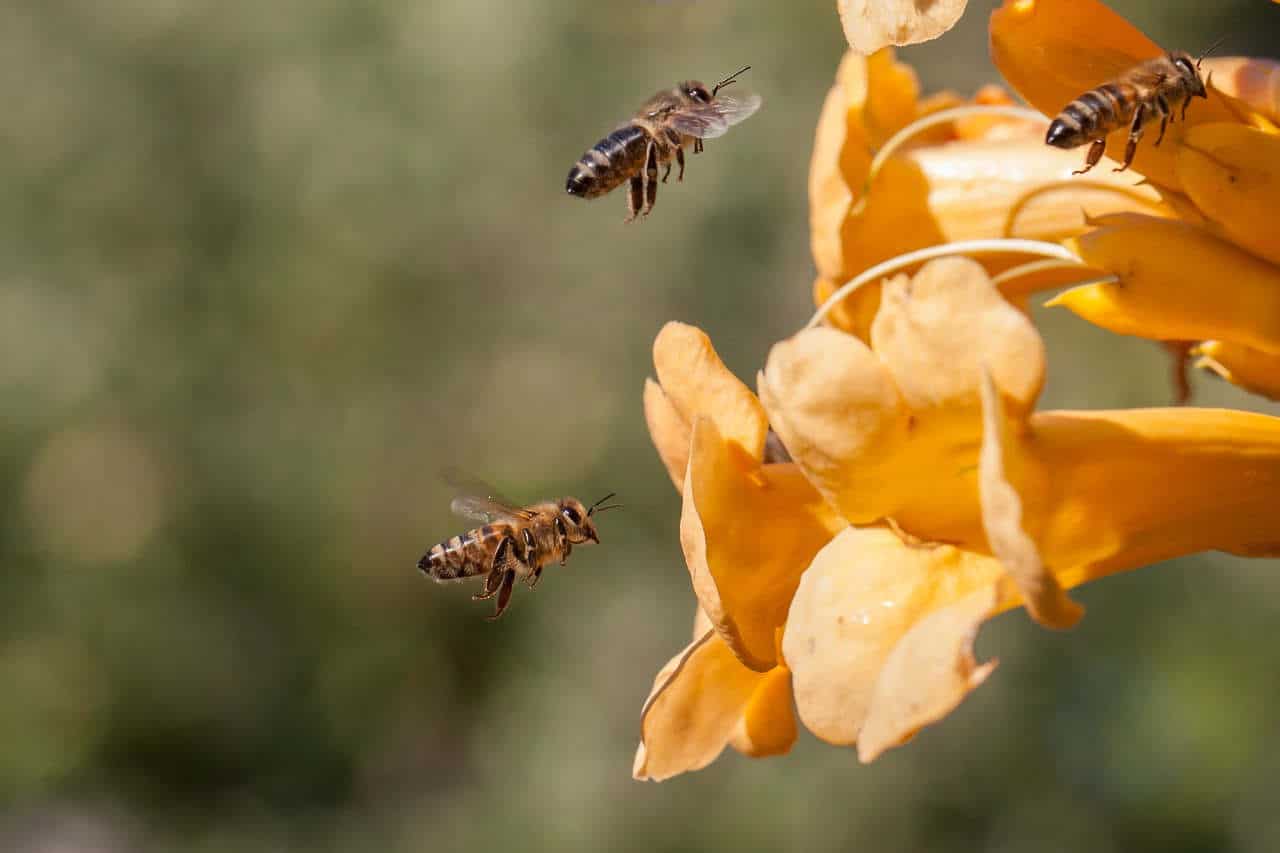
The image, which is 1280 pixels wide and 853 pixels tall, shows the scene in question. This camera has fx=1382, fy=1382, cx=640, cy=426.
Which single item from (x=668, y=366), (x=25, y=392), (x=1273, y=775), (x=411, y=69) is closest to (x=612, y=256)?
(x=411, y=69)

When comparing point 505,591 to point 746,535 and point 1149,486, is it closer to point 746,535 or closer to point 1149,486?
point 746,535

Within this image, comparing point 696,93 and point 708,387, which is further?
point 696,93

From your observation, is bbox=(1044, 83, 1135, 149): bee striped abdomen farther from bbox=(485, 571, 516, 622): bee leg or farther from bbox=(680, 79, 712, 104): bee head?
bbox=(485, 571, 516, 622): bee leg

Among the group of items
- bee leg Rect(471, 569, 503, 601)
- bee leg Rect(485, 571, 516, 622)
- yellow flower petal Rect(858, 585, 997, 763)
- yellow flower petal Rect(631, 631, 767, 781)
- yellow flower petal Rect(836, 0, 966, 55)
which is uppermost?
yellow flower petal Rect(836, 0, 966, 55)

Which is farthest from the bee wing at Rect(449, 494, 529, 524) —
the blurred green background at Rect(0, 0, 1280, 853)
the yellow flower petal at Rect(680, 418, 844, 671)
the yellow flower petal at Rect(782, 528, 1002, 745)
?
the blurred green background at Rect(0, 0, 1280, 853)

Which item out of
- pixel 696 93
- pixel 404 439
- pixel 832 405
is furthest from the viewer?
pixel 404 439

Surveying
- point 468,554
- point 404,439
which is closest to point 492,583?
point 468,554
